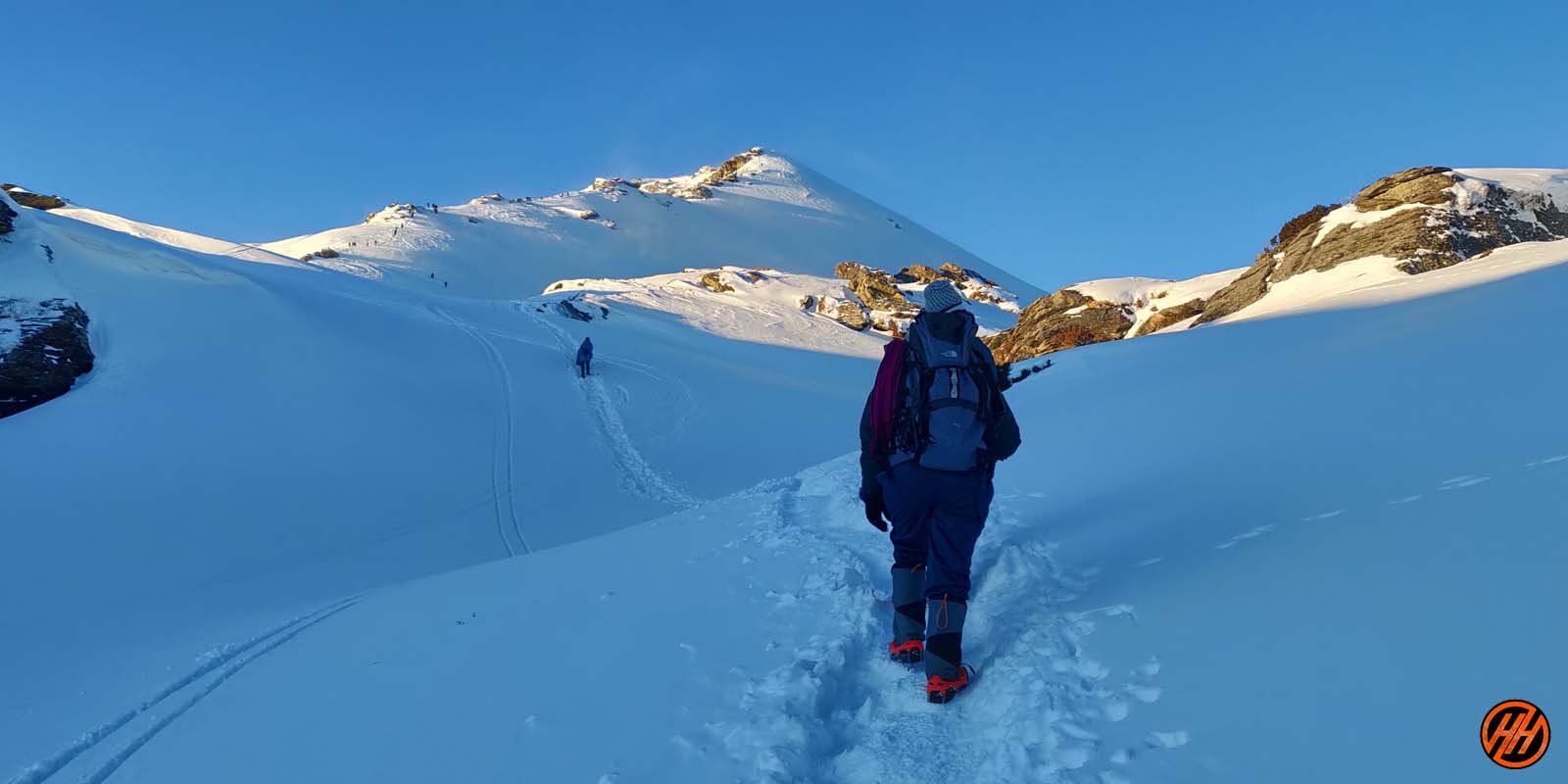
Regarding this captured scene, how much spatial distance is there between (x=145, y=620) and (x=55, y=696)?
1692mm

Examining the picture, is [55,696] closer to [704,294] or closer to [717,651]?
[717,651]

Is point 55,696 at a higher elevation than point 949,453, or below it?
below

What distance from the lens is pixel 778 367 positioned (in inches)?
1108

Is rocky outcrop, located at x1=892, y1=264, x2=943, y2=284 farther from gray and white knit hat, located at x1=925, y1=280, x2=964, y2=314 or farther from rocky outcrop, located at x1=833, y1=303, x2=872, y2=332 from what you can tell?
gray and white knit hat, located at x1=925, y1=280, x2=964, y2=314

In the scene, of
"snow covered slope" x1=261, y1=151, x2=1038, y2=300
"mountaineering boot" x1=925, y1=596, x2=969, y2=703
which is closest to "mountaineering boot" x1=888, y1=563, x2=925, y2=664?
"mountaineering boot" x1=925, y1=596, x2=969, y2=703

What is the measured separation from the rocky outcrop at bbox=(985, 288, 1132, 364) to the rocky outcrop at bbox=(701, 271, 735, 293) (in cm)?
1818

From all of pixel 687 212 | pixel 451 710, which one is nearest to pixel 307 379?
pixel 451 710

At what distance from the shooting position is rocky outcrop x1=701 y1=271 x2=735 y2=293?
42.4m

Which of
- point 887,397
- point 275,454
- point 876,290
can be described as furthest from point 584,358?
point 876,290

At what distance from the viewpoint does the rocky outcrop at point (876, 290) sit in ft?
143

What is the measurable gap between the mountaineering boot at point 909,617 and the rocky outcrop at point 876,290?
130ft

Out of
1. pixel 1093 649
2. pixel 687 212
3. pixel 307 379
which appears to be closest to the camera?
pixel 1093 649

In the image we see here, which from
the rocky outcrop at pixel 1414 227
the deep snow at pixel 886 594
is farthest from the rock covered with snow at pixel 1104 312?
the deep snow at pixel 886 594
